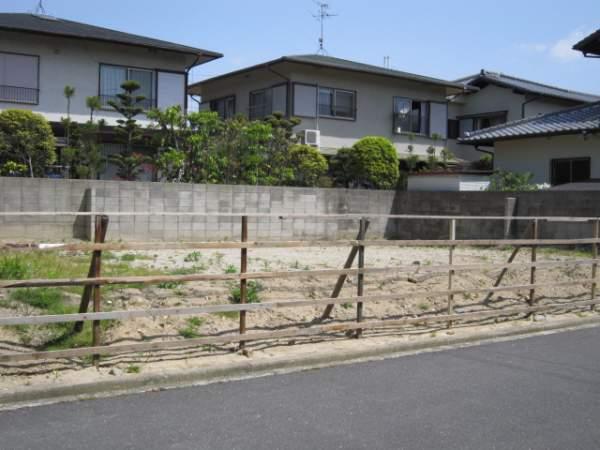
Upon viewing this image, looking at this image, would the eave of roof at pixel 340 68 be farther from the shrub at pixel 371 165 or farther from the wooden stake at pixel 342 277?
the wooden stake at pixel 342 277

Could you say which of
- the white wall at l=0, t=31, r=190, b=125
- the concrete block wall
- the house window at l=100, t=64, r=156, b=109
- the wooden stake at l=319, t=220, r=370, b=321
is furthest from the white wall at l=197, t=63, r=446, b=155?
the wooden stake at l=319, t=220, r=370, b=321

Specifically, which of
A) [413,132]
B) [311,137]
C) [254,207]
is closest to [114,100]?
[311,137]

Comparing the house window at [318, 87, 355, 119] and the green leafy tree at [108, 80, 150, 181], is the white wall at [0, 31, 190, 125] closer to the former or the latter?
the green leafy tree at [108, 80, 150, 181]

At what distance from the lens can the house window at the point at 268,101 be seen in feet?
78.9

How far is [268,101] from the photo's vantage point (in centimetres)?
2492

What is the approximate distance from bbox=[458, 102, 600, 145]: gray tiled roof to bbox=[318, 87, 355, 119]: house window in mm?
5352

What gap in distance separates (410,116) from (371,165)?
24.2 feet

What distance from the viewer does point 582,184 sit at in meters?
18.0

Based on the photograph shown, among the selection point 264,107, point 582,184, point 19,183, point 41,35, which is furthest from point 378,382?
point 264,107

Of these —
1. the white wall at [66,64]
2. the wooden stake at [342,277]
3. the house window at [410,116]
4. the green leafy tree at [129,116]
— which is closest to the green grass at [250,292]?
the wooden stake at [342,277]

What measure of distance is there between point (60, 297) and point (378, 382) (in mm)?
3254

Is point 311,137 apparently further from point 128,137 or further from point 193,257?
point 193,257

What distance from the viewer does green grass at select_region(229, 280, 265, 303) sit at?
Result: 7137 millimetres

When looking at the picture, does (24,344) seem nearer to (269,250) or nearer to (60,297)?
(60,297)
